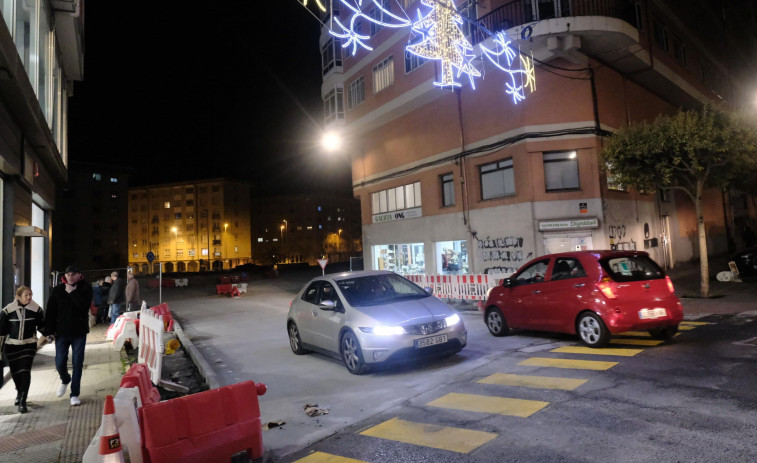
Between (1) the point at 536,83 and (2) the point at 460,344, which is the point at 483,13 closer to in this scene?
(1) the point at 536,83

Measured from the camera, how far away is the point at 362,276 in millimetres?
8789

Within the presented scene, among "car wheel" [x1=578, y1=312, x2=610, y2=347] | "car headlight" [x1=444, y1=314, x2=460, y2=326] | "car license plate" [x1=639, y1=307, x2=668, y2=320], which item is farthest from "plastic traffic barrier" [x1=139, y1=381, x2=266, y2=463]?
"car license plate" [x1=639, y1=307, x2=668, y2=320]

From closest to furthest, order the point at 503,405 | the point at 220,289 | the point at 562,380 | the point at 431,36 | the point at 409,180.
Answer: the point at 503,405 < the point at 562,380 < the point at 431,36 < the point at 409,180 < the point at 220,289

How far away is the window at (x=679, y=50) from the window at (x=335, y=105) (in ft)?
58.9

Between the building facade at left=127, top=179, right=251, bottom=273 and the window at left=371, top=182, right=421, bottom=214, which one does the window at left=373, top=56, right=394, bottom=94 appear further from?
the building facade at left=127, top=179, right=251, bottom=273

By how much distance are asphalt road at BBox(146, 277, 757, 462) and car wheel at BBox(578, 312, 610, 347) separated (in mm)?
357

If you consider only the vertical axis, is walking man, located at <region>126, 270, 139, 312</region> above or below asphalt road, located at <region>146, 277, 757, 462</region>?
above

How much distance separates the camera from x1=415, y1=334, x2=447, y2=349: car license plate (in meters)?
7.08

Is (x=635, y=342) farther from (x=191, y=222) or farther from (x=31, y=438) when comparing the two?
(x=191, y=222)

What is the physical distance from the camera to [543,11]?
1738 cm

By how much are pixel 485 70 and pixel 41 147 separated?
623 inches

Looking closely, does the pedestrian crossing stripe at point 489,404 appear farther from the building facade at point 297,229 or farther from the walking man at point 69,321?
the building facade at point 297,229

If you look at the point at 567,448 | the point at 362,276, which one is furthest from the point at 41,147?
the point at 567,448

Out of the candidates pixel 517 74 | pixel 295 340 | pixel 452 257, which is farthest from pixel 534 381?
pixel 452 257
